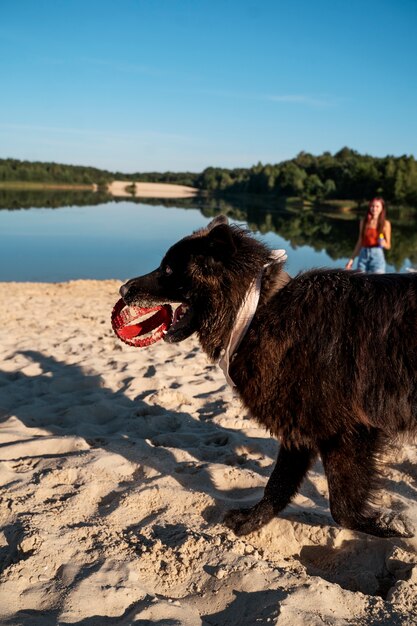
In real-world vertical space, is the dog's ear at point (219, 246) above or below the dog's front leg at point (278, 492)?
above

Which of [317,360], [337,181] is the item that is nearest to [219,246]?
[317,360]

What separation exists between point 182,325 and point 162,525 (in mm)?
1447

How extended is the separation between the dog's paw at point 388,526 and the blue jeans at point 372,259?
7568 mm

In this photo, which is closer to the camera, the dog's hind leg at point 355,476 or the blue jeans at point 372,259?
the dog's hind leg at point 355,476

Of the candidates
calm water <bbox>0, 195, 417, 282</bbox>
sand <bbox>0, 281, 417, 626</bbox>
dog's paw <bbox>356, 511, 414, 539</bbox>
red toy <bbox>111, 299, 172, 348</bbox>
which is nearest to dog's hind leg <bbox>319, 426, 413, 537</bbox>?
dog's paw <bbox>356, 511, 414, 539</bbox>

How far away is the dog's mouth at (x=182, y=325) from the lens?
385 centimetres

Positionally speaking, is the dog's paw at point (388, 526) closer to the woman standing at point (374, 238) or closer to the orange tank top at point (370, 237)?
the woman standing at point (374, 238)

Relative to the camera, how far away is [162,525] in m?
3.55

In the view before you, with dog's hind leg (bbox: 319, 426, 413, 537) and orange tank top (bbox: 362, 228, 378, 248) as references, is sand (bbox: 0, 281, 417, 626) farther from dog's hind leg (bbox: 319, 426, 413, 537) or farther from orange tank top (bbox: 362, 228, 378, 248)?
orange tank top (bbox: 362, 228, 378, 248)

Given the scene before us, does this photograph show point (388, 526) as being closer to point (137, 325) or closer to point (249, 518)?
point (249, 518)

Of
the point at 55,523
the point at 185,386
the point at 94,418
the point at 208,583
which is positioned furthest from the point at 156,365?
the point at 208,583

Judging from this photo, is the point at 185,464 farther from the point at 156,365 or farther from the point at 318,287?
the point at 156,365

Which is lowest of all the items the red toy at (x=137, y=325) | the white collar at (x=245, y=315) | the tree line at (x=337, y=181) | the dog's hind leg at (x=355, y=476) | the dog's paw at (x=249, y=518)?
A: the dog's paw at (x=249, y=518)

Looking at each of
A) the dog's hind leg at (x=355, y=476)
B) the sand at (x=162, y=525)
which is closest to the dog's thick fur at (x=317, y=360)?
the dog's hind leg at (x=355, y=476)
